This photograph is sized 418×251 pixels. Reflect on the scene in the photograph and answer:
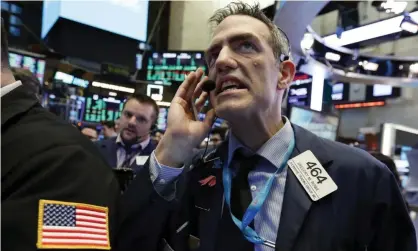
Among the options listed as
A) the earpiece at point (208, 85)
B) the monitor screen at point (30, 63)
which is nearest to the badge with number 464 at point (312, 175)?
the earpiece at point (208, 85)

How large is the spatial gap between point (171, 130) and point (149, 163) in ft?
0.42

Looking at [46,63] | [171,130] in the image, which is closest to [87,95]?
[46,63]

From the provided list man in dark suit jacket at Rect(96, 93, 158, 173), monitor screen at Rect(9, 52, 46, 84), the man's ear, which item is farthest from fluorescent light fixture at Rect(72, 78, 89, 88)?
Result: the man's ear

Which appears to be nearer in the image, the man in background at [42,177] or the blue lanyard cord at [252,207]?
the man in background at [42,177]

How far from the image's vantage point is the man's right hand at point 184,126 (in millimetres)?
1426

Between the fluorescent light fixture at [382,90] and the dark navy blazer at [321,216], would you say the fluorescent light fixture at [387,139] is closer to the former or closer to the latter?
the dark navy blazer at [321,216]

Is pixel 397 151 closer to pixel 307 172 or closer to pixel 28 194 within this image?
pixel 307 172

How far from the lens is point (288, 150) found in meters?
1.42

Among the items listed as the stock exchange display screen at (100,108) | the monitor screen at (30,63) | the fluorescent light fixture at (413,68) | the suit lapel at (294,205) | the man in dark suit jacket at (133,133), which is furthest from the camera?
the fluorescent light fixture at (413,68)

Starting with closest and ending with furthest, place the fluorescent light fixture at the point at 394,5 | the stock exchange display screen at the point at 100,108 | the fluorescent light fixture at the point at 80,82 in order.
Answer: the fluorescent light fixture at the point at 394,5, the fluorescent light fixture at the point at 80,82, the stock exchange display screen at the point at 100,108

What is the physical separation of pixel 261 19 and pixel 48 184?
0.91m

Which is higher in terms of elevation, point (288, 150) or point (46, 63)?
point (46, 63)

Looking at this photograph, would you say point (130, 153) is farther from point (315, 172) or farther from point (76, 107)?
point (76, 107)

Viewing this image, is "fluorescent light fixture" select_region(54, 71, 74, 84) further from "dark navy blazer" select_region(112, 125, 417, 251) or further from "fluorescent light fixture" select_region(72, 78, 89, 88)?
"dark navy blazer" select_region(112, 125, 417, 251)
